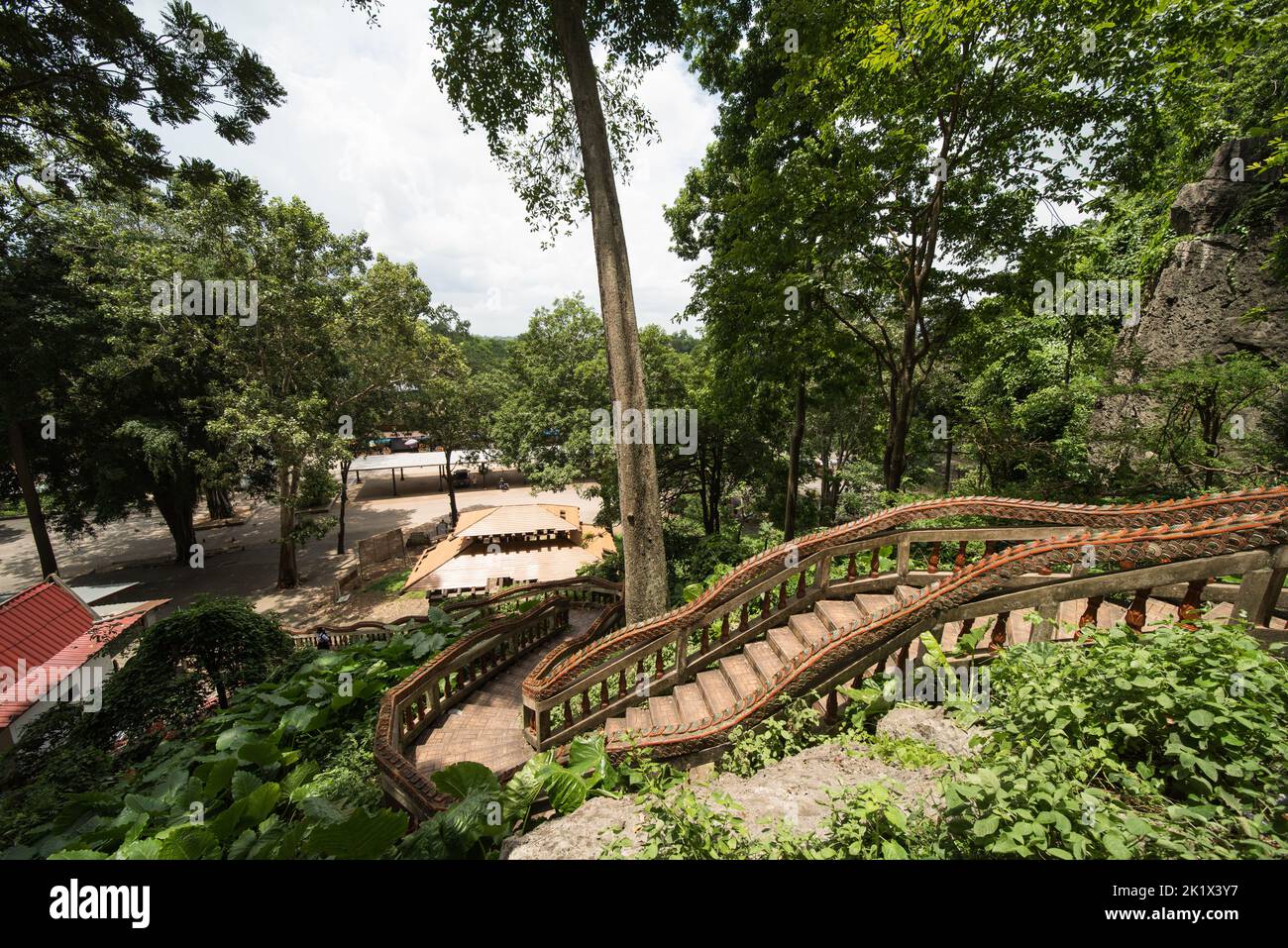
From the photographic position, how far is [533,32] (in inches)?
296

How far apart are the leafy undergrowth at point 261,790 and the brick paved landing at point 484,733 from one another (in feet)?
2.88

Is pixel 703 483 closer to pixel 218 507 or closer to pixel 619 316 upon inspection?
pixel 619 316

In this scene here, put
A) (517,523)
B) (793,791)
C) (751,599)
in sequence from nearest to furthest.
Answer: (793,791) < (751,599) < (517,523)

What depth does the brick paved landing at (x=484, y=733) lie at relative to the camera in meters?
6.07

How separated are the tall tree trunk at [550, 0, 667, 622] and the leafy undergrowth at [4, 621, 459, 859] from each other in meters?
3.97

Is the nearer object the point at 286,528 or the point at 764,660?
the point at 764,660

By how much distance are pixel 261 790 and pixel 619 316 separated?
6497 millimetres

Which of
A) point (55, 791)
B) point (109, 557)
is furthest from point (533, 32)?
point (109, 557)

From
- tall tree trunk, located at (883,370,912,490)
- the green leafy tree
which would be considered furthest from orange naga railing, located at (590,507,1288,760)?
the green leafy tree


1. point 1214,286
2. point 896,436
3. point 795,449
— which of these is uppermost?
point 1214,286

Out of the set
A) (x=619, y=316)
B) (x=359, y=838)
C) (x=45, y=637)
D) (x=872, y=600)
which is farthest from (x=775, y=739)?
(x=45, y=637)

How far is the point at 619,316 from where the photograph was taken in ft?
22.2

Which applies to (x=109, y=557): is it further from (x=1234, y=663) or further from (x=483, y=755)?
(x=1234, y=663)

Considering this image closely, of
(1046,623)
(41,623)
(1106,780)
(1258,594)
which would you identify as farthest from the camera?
(41,623)
